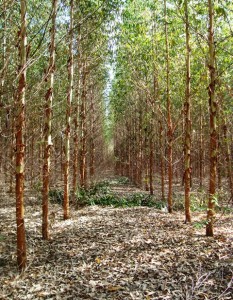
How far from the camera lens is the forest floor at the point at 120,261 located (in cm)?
451

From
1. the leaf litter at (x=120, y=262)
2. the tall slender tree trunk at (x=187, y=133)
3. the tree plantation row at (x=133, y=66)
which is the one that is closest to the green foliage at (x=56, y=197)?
the tree plantation row at (x=133, y=66)

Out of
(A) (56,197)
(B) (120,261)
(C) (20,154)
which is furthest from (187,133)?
(A) (56,197)

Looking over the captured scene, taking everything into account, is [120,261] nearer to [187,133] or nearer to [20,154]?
[20,154]

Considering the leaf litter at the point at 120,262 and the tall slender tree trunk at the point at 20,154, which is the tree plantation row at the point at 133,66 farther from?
the leaf litter at the point at 120,262

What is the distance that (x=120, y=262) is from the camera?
5566 millimetres

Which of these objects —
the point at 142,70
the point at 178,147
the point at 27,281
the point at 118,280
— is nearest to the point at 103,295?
the point at 118,280

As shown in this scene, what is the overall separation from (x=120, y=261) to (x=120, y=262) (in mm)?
43

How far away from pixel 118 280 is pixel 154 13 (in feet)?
30.5

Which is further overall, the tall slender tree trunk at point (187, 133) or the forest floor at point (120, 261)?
the tall slender tree trunk at point (187, 133)

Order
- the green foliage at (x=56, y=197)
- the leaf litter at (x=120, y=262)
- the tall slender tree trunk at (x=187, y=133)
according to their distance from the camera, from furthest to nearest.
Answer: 1. the green foliage at (x=56, y=197)
2. the tall slender tree trunk at (x=187, y=133)
3. the leaf litter at (x=120, y=262)

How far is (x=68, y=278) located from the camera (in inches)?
197

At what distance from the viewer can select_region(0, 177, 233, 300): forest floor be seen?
451 cm

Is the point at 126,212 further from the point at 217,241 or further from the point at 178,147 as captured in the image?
the point at 178,147

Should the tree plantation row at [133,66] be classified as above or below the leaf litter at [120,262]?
above
